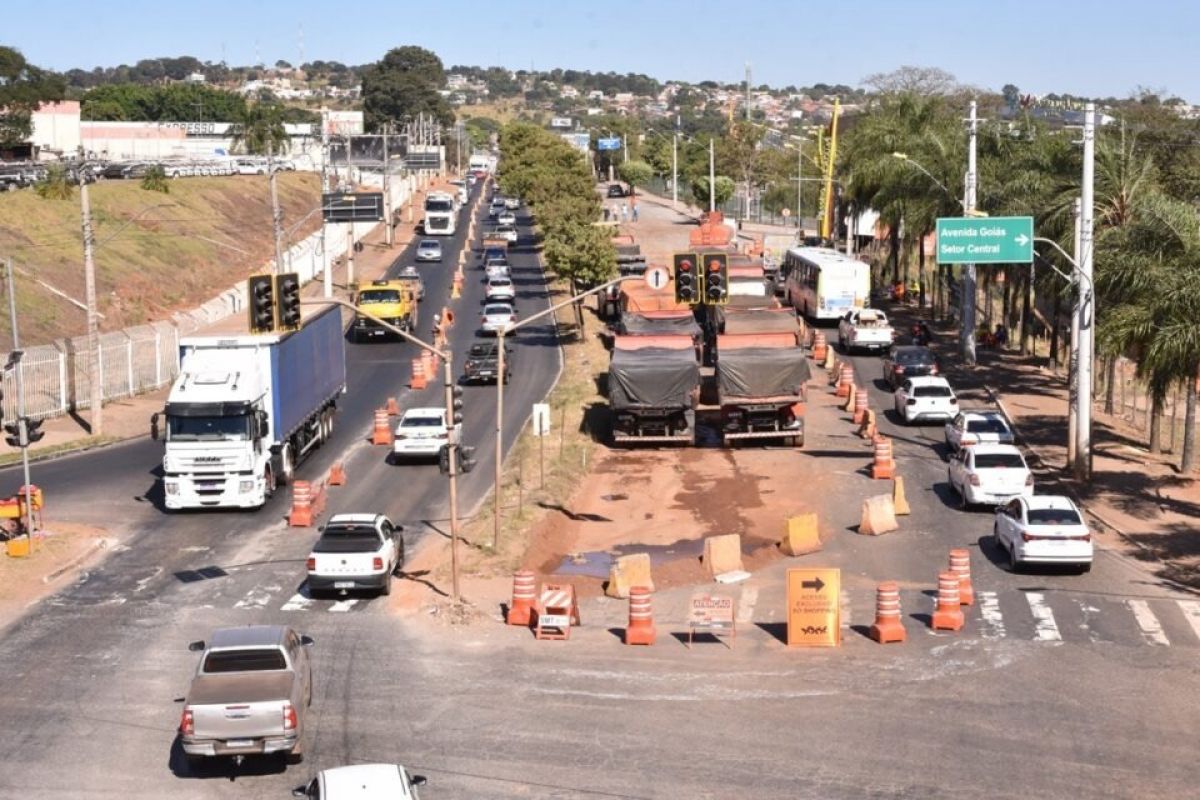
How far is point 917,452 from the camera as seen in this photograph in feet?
161

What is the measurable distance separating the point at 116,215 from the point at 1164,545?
7394 centimetres

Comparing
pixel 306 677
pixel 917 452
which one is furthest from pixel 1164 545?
pixel 306 677

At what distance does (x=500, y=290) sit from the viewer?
275 feet

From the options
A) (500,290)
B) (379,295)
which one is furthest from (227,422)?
(500,290)

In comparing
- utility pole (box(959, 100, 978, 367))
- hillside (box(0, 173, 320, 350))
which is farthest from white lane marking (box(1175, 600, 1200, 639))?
hillside (box(0, 173, 320, 350))

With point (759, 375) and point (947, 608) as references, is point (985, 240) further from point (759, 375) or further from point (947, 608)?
point (947, 608)

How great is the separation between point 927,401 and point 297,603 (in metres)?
26.2

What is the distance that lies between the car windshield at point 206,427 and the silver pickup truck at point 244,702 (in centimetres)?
1791

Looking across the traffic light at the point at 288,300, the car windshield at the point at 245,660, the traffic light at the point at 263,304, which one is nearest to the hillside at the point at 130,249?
the traffic light at the point at 288,300

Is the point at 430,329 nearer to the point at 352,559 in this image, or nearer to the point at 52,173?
the point at 52,173

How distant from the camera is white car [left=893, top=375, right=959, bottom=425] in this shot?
172 feet

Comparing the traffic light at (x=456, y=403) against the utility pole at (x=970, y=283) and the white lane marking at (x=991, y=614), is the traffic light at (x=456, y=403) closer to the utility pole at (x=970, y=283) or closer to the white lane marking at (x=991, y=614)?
the white lane marking at (x=991, y=614)

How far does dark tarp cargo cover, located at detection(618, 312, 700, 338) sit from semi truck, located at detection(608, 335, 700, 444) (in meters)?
3.65

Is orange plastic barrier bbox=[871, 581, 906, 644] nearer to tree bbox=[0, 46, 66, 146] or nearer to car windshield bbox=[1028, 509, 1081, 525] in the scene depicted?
car windshield bbox=[1028, 509, 1081, 525]
